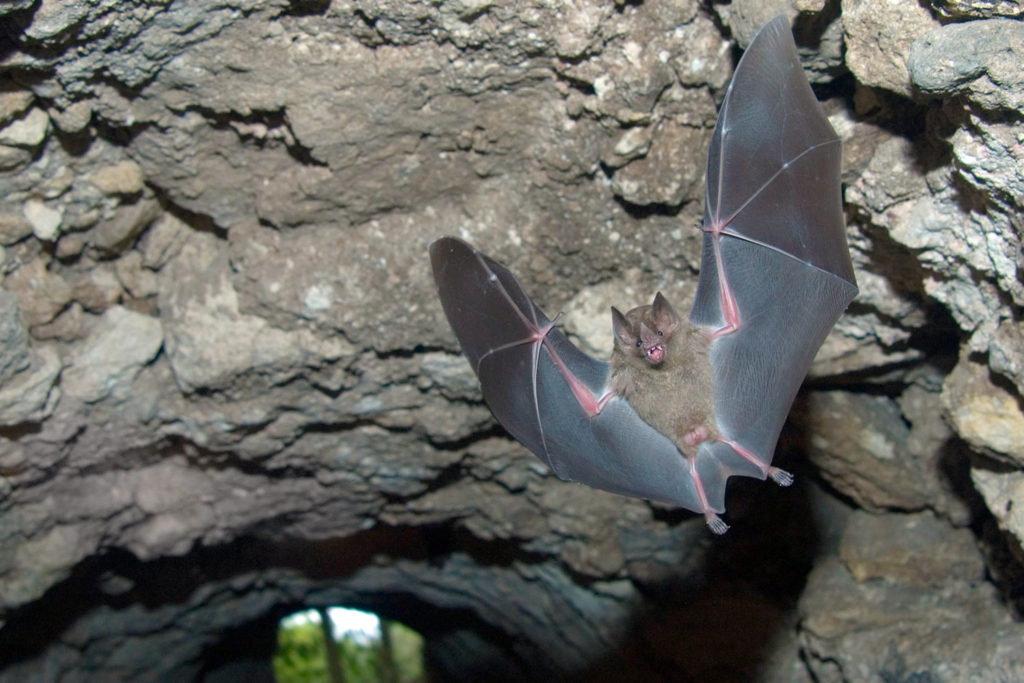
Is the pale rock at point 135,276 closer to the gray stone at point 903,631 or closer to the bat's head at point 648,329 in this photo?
the bat's head at point 648,329

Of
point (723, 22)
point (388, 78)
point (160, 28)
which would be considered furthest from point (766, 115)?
point (160, 28)

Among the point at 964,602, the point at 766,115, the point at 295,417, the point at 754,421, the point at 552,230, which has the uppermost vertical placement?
the point at 766,115

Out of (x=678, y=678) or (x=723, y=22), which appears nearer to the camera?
(x=723, y=22)

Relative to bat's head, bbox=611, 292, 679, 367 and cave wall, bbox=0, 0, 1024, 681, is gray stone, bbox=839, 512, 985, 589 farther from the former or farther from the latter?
bat's head, bbox=611, 292, 679, 367

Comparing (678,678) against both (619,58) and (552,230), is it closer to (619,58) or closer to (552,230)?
(552,230)

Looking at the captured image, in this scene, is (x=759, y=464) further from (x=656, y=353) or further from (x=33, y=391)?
(x=33, y=391)

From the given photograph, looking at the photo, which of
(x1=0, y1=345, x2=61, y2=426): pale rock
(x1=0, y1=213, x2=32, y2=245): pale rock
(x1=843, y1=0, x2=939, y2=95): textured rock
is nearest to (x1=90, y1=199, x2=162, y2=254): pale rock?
(x1=0, y1=213, x2=32, y2=245): pale rock

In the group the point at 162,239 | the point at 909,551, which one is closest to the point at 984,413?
the point at 909,551
